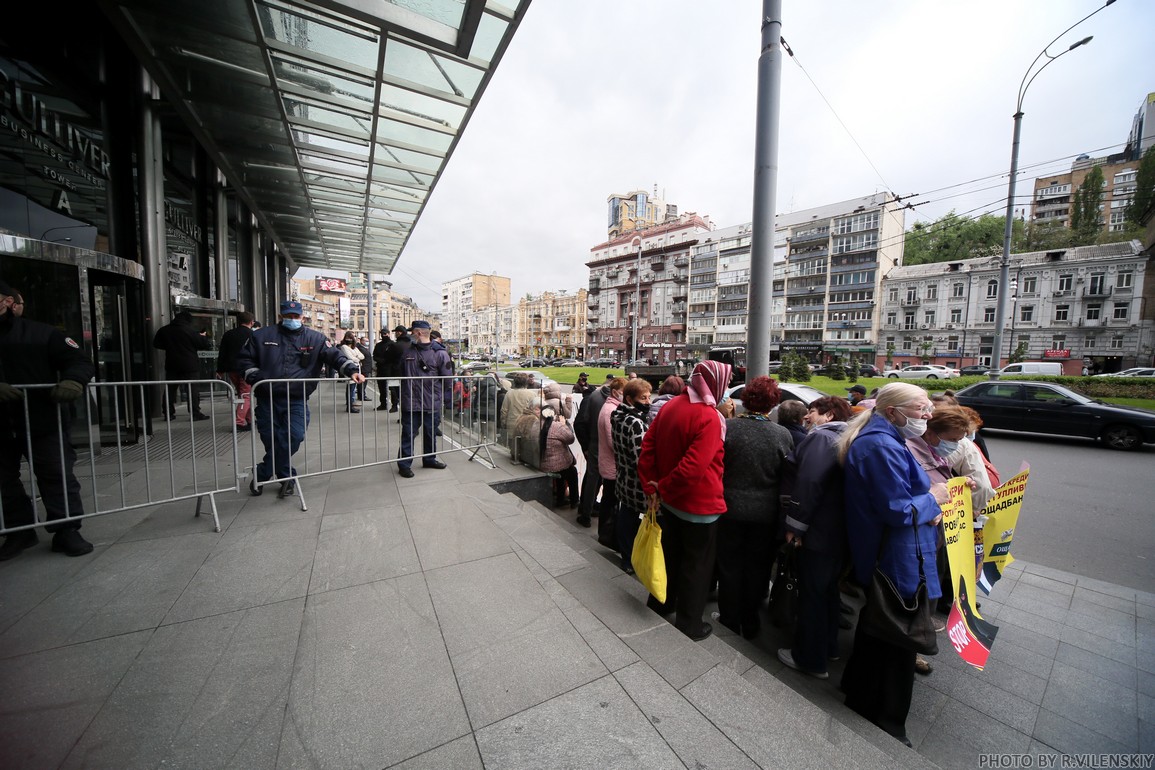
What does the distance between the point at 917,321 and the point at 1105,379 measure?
37511 mm

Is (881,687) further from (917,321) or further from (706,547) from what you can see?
(917,321)

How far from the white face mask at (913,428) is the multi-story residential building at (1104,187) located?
244 feet

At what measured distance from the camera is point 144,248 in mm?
7363

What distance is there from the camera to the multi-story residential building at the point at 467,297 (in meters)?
120

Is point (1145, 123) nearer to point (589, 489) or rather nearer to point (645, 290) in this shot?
point (645, 290)

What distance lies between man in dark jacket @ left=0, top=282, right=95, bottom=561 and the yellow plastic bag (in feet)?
12.9

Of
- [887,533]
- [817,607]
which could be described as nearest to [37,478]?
[817,607]

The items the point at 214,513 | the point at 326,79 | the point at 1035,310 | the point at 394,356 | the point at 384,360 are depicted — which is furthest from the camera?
the point at 1035,310

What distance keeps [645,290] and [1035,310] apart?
1826 inches

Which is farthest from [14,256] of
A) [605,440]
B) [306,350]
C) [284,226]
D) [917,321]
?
[917,321]

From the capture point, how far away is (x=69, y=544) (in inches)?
121

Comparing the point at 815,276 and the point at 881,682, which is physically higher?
the point at 815,276

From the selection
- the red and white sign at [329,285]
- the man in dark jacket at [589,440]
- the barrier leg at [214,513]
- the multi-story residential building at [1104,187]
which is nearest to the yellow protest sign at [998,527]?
the man in dark jacket at [589,440]

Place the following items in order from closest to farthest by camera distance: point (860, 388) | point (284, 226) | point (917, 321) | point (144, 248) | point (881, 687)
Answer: point (881, 687) < point (860, 388) < point (144, 248) < point (284, 226) < point (917, 321)
